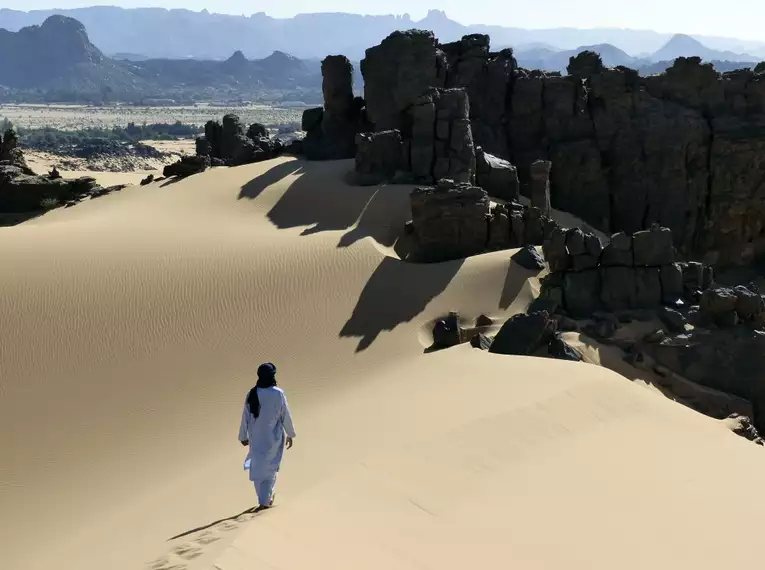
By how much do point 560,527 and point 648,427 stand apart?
342 centimetres

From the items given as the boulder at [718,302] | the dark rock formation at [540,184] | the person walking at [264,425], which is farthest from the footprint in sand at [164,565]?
the dark rock formation at [540,184]

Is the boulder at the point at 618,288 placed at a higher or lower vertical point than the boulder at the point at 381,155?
lower

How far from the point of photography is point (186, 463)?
1103cm

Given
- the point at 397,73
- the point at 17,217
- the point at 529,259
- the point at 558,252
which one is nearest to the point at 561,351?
→ the point at 558,252

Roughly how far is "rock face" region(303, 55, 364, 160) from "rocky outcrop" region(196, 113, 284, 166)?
146 cm

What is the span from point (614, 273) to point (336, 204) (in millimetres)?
8766

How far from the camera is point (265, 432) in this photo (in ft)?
26.2

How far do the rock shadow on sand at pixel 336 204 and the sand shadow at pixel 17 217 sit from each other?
630 centimetres

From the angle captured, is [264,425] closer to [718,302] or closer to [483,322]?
[483,322]

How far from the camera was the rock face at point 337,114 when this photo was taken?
27422 mm

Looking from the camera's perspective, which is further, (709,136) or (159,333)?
(709,136)

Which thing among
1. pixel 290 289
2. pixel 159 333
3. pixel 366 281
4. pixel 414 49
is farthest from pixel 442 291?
pixel 414 49

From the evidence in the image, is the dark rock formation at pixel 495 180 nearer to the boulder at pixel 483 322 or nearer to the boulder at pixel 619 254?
the boulder at pixel 619 254

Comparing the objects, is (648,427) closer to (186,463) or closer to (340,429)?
(340,429)
